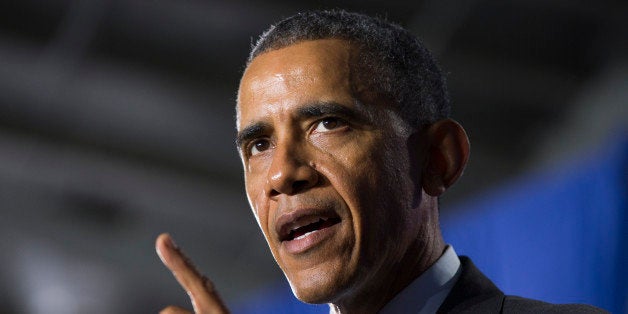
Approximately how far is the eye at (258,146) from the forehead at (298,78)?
5cm

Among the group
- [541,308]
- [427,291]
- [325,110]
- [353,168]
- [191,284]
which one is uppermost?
[325,110]

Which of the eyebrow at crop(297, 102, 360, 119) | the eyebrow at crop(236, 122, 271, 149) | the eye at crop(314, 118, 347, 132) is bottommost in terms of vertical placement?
the eye at crop(314, 118, 347, 132)

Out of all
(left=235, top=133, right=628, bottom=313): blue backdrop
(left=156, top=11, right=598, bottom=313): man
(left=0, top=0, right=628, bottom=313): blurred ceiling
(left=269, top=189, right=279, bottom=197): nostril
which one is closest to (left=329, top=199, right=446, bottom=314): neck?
(left=156, top=11, right=598, bottom=313): man

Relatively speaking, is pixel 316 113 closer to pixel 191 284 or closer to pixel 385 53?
pixel 385 53

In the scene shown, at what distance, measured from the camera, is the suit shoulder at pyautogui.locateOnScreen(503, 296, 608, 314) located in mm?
1551

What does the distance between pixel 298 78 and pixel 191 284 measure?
0.46 meters

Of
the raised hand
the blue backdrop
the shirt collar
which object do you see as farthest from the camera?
the blue backdrop

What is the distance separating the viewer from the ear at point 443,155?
6.11 feet

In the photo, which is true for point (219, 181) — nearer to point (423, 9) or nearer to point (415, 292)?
point (423, 9)

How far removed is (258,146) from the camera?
5.93ft

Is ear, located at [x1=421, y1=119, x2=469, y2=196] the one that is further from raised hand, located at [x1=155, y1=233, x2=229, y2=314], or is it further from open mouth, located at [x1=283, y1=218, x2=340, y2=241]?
raised hand, located at [x1=155, y1=233, x2=229, y2=314]

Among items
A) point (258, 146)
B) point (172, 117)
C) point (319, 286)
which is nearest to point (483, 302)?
point (319, 286)

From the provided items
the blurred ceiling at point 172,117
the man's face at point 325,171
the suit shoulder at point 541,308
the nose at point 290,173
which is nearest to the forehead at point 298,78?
the man's face at point 325,171

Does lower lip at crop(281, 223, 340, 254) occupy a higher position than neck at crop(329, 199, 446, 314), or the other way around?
lower lip at crop(281, 223, 340, 254)
